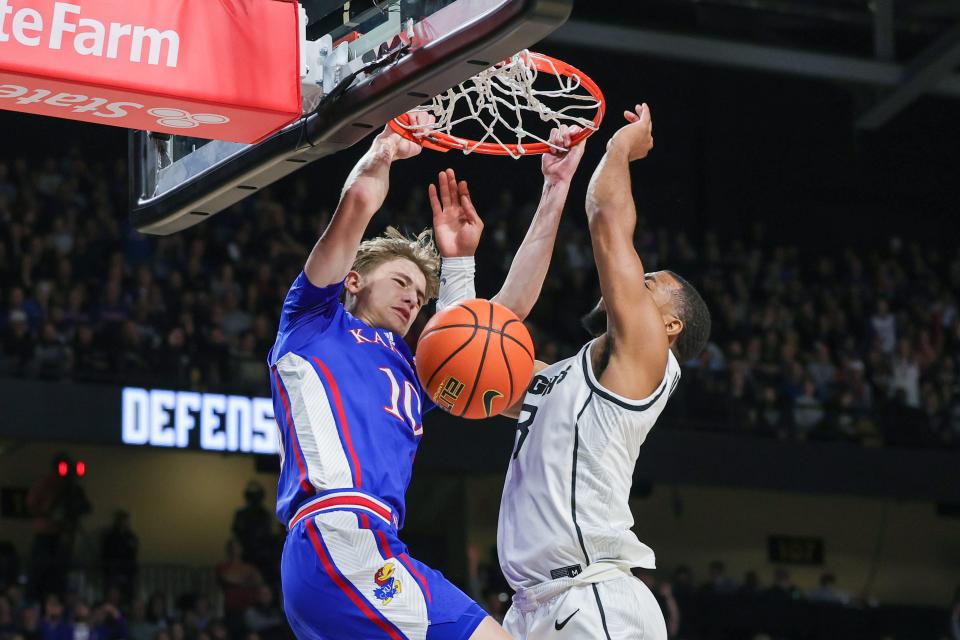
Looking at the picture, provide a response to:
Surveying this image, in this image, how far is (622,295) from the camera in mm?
4613

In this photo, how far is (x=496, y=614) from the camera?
→ 47.6ft

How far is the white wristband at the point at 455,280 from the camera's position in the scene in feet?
17.4

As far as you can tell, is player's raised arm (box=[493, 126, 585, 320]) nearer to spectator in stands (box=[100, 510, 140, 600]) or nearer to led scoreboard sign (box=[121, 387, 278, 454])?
led scoreboard sign (box=[121, 387, 278, 454])

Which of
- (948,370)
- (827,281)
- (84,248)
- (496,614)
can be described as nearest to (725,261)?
(827,281)

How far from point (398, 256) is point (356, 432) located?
730 mm

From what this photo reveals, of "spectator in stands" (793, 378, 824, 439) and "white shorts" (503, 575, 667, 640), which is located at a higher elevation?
"white shorts" (503, 575, 667, 640)

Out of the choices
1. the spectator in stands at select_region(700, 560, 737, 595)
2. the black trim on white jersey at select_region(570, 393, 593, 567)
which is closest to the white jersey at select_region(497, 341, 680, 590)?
the black trim on white jersey at select_region(570, 393, 593, 567)

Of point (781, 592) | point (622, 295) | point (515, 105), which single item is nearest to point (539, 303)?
point (781, 592)

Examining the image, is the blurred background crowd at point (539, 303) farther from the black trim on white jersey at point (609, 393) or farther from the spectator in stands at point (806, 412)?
the black trim on white jersey at point (609, 393)

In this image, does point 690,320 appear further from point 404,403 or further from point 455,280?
point 404,403

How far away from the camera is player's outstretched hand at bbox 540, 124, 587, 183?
564 centimetres

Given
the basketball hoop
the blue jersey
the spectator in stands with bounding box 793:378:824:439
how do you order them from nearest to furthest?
the blue jersey
the basketball hoop
the spectator in stands with bounding box 793:378:824:439

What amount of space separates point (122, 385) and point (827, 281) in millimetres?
10987

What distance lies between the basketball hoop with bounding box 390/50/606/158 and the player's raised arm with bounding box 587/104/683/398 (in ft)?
2.59
